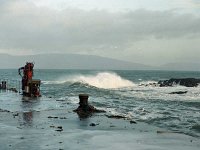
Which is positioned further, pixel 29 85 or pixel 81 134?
pixel 29 85

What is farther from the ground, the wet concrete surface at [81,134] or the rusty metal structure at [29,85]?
the rusty metal structure at [29,85]

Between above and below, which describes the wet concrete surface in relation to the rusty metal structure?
below

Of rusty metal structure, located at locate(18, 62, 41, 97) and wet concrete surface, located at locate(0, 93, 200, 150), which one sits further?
rusty metal structure, located at locate(18, 62, 41, 97)

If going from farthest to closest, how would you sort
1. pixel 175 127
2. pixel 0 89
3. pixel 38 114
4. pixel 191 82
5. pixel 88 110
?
pixel 191 82 < pixel 0 89 < pixel 88 110 < pixel 38 114 < pixel 175 127

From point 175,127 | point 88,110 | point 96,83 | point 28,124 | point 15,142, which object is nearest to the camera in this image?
point 15,142

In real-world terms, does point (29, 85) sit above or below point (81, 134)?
above

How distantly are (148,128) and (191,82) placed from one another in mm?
69342

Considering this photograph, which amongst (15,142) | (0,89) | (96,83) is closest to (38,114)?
(15,142)

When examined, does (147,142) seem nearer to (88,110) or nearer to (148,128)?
(148,128)

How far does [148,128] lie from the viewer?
71.9 ft

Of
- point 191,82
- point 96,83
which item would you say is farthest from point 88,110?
point 96,83

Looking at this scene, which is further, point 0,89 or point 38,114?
point 0,89

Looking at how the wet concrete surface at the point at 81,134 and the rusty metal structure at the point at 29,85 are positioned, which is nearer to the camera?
the wet concrete surface at the point at 81,134

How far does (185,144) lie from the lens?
674 inches
